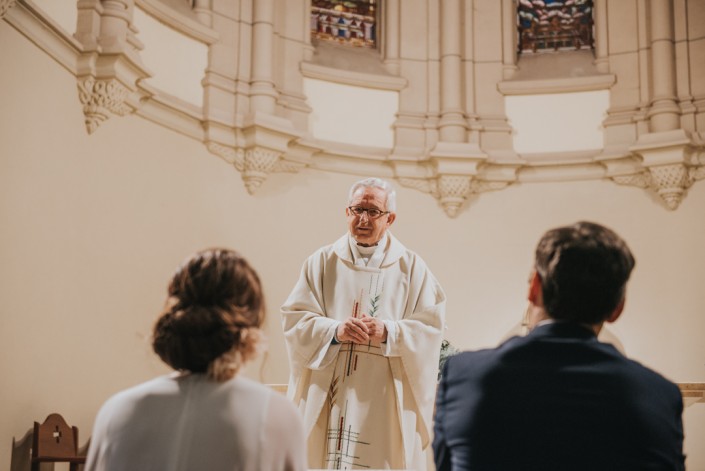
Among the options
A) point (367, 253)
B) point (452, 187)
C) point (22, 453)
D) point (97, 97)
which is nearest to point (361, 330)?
point (367, 253)

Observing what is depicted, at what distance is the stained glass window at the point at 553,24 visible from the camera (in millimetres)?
8984

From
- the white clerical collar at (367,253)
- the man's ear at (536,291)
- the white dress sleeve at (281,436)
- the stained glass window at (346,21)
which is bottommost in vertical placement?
the white dress sleeve at (281,436)

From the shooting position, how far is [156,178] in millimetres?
6742

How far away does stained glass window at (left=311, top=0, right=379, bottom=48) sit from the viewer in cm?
884

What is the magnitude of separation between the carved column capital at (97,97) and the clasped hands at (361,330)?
125 inches

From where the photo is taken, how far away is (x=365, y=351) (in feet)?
13.2

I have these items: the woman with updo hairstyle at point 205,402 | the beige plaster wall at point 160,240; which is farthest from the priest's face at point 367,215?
the woman with updo hairstyle at point 205,402

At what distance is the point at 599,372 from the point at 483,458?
0.94 ft

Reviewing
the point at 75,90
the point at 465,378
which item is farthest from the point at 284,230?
the point at 465,378

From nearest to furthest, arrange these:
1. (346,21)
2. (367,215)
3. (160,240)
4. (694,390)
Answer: (367,215) < (694,390) < (160,240) < (346,21)

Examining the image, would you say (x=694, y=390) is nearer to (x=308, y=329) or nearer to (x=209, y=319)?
(x=308, y=329)

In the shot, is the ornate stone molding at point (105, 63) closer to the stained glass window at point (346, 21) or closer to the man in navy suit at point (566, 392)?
the stained glass window at point (346, 21)

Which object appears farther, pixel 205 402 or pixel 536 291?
pixel 536 291

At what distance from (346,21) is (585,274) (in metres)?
7.72
